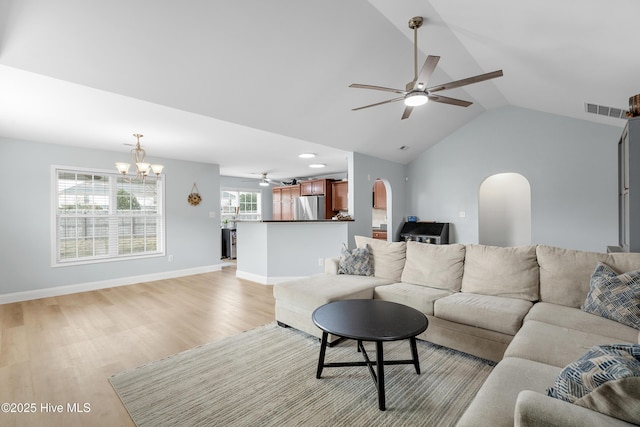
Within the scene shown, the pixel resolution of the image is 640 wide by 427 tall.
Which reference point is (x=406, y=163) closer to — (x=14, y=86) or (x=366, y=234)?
(x=366, y=234)

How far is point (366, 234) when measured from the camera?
543 cm

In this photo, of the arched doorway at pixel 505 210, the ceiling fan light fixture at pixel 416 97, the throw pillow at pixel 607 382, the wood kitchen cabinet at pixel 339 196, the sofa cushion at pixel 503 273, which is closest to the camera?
the throw pillow at pixel 607 382

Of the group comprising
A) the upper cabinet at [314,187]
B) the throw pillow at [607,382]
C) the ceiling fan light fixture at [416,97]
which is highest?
the ceiling fan light fixture at [416,97]

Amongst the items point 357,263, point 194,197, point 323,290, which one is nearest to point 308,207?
point 194,197

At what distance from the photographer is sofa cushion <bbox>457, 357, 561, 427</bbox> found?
Answer: 117 cm

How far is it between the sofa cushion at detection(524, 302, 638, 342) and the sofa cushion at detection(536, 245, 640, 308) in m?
0.09

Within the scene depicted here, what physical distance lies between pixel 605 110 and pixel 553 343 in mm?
3343

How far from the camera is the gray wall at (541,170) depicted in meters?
4.38

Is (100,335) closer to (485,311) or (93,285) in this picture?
(93,285)

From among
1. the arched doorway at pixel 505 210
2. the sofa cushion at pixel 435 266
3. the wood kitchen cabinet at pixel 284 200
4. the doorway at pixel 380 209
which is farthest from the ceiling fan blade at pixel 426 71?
the wood kitchen cabinet at pixel 284 200

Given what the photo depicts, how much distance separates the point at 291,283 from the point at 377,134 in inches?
112

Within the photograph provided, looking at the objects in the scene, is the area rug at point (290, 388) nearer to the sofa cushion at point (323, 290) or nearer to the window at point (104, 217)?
the sofa cushion at point (323, 290)

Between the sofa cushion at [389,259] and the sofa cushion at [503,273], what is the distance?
70cm

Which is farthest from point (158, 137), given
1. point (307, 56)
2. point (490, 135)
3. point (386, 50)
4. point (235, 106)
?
point (490, 135)
